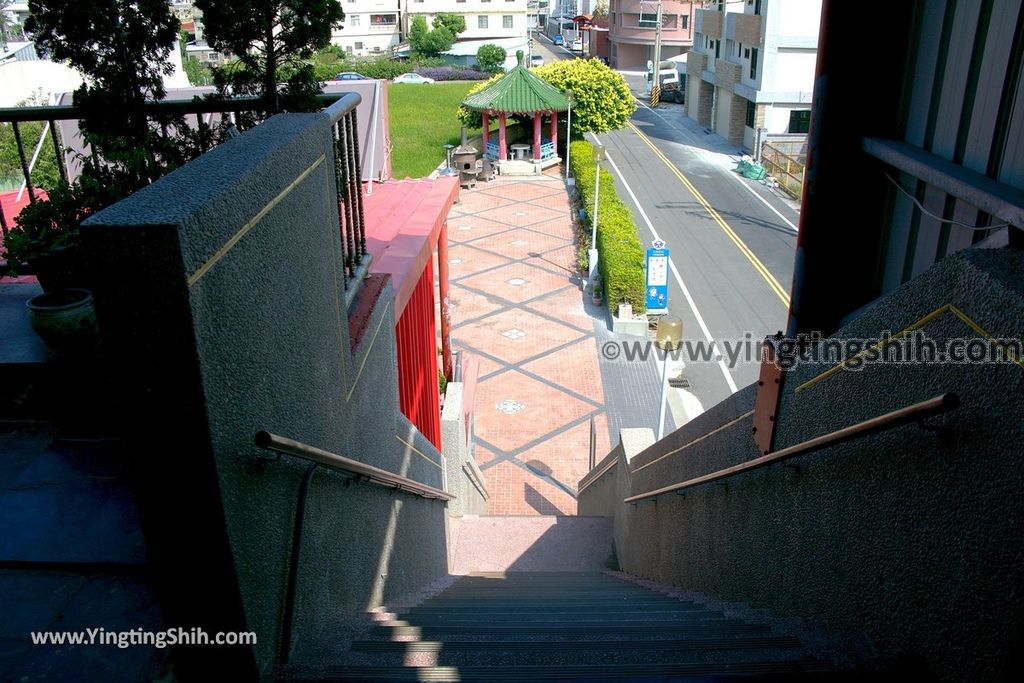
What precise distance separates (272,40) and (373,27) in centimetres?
6665

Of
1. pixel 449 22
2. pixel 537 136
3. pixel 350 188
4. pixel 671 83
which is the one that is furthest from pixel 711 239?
pixel 449 22

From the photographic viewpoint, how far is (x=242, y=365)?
227cm

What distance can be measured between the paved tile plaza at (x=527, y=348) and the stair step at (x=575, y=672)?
8323mm

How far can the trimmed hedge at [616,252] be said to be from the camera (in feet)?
54.3

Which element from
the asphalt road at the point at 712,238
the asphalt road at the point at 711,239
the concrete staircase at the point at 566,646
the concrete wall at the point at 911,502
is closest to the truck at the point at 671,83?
the asphalt road at the point at 711,239

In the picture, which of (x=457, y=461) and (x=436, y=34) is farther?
(x=436, y=34)

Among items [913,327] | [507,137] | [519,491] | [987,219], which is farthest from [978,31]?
[507,137]

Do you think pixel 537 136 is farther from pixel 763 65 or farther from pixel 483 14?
pixel 483 14

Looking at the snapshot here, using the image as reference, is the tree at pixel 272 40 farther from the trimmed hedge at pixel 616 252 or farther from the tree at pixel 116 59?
the trimmed hedge at pixel 616 252

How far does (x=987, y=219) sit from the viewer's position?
10.4 ft

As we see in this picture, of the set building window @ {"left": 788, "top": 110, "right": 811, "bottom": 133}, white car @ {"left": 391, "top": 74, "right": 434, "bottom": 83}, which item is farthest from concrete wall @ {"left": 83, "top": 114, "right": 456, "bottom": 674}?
white car @ {"left": 391, "top": 74, "right": 434, "bottom": 83}

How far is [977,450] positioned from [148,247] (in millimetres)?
2234

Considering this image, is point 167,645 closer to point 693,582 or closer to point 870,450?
point 870,450

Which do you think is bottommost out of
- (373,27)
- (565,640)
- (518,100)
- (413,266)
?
(565,640)
